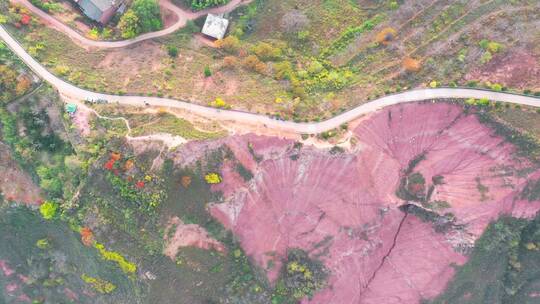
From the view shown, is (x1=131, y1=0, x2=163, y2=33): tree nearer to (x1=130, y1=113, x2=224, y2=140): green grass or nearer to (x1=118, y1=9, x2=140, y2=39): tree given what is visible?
(x1=118, y1=9, x2=140, y2=39): tree

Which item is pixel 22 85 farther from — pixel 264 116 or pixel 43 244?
pixel 264 116

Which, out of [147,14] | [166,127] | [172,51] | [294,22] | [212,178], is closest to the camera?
[212,178]

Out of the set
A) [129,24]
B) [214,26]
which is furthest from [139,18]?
[214,26]

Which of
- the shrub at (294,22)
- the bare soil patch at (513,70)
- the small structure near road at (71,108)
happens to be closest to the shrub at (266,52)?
the shrub at (294,22)

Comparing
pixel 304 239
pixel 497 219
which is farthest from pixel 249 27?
pixel 497 219

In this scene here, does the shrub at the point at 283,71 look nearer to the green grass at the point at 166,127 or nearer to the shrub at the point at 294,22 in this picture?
the shrub at the point at 294,22

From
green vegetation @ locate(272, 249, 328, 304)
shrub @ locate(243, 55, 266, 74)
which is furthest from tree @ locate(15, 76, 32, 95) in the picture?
green vegetation @ locate(272, 249, 328, 304)

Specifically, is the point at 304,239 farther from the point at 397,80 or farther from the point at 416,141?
the point at 397,80

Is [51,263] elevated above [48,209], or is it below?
below
